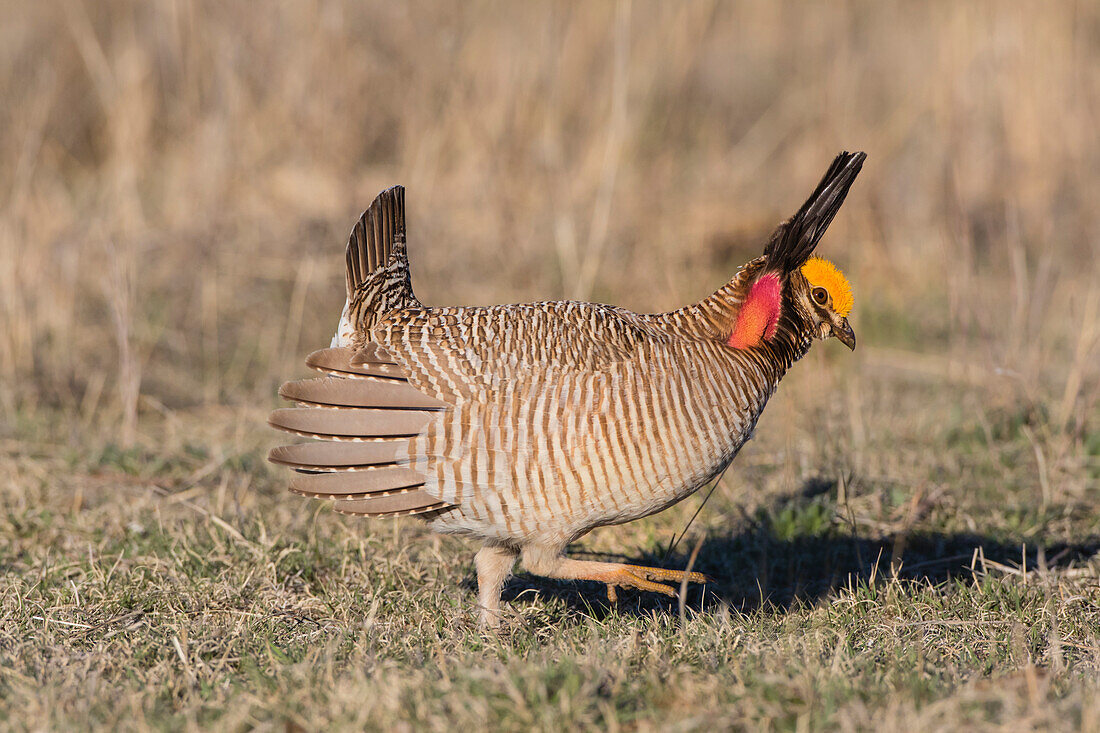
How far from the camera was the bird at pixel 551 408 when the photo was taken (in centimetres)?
304

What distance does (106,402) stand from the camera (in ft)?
19.2

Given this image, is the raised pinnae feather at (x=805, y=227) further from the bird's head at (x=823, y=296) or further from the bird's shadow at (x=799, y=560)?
the bird's shadow at (x=799, y=560)

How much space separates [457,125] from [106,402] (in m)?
2.84

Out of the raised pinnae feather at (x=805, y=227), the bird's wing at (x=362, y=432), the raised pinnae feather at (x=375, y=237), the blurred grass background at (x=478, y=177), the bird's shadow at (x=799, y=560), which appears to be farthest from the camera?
the blurred grass background at (x=478, y=177)

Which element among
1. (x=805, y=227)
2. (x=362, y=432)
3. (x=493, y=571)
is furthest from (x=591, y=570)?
(x=805, y=227)

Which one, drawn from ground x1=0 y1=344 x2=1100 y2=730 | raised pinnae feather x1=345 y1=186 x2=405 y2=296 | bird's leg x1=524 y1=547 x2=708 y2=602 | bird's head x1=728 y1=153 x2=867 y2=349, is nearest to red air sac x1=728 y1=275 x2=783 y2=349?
bird's head x1=728 y1=153 x2=867 y2=349

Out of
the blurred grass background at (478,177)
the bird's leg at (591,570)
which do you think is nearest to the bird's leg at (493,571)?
the bird's leg at (591,570)

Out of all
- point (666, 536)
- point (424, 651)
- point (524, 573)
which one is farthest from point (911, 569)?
point (424, 651)

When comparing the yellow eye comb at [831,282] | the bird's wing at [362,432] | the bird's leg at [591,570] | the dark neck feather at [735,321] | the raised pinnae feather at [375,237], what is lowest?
the bird's leg at [591,570]

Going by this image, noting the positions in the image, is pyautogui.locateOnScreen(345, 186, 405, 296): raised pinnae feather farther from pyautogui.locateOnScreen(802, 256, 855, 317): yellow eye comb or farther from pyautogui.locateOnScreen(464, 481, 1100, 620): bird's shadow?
pyautogui.locateOnScreen(802, 256, 855, 317): yellow eye comb

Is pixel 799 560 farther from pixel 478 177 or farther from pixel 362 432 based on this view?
pixel 478 177

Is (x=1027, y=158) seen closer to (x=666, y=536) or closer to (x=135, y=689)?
(x=666, y=536)

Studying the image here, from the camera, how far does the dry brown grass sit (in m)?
2.76

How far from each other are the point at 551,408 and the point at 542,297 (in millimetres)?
3831
